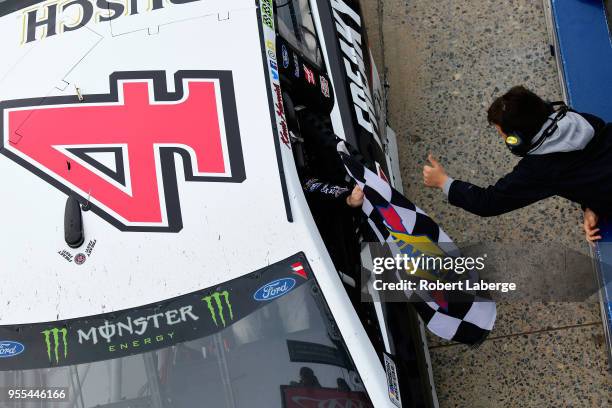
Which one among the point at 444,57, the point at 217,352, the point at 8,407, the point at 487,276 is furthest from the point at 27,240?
the point at 444,57

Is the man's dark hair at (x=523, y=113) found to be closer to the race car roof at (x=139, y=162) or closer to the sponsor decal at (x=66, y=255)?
the race car roof at (x=139, y=162)

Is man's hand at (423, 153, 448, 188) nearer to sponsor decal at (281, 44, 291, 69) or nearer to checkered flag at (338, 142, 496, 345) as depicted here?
checkered flag at (338, 142, 496, 345)

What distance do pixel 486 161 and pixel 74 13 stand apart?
91.1 inches

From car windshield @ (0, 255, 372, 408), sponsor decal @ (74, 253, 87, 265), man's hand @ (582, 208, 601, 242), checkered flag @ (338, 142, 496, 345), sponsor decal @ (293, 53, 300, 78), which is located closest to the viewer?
car windshield @ (0, 255, 372, 408)

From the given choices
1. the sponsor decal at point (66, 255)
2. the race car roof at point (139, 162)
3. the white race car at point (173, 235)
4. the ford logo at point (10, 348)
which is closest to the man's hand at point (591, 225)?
the white race car at point (173, 235)

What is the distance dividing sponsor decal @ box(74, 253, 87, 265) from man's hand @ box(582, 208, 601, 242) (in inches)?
75.2

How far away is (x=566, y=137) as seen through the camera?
2.79m

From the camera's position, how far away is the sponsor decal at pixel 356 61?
379cm

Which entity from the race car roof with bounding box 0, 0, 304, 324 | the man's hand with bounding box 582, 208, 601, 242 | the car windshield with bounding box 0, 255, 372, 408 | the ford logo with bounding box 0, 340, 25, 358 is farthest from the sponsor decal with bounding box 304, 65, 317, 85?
the ford logo with bounding box 0, 340, 25, 358

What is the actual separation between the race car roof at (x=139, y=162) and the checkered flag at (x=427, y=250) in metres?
0.37

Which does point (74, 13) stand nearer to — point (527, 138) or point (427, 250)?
point (427, 250)

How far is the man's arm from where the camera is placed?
9.53ft

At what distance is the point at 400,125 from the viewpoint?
4871mm

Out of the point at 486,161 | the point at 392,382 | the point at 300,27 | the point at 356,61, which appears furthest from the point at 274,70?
the point at 486,161
